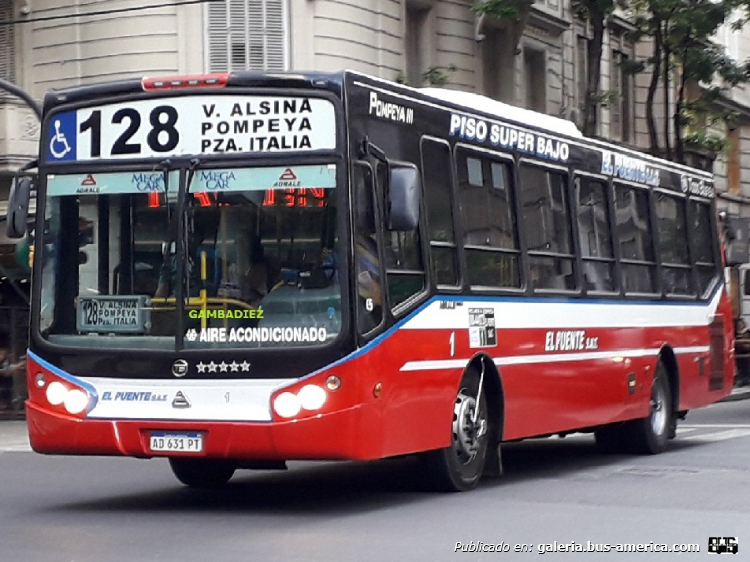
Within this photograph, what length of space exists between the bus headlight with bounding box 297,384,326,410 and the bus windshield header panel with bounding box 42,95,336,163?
161cm

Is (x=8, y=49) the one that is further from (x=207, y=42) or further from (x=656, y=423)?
(x=656, y=423)

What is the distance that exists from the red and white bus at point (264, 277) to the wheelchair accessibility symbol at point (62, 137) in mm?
12

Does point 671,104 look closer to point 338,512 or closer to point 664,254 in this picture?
point 664,254

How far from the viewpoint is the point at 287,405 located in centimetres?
1059

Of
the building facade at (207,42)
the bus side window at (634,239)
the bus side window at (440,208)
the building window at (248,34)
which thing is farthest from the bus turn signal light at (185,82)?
the building window at (248,34)

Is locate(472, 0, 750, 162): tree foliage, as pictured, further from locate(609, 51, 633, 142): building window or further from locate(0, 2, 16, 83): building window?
locate(0, 2, 16, 83): building window

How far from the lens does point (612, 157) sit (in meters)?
15.8

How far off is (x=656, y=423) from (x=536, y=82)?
707 inches

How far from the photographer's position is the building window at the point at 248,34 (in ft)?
84.5

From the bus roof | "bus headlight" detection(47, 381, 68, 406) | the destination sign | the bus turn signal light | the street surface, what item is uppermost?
the bus roof

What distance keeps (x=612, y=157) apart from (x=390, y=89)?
4.95 meters

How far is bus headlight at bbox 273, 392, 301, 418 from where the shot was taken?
1058cm

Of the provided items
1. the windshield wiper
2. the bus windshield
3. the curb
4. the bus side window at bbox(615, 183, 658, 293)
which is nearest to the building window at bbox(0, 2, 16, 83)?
the curb

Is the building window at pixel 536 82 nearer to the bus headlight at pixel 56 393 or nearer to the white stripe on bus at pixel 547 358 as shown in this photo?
the white stripe on bus at pixel 547 358
